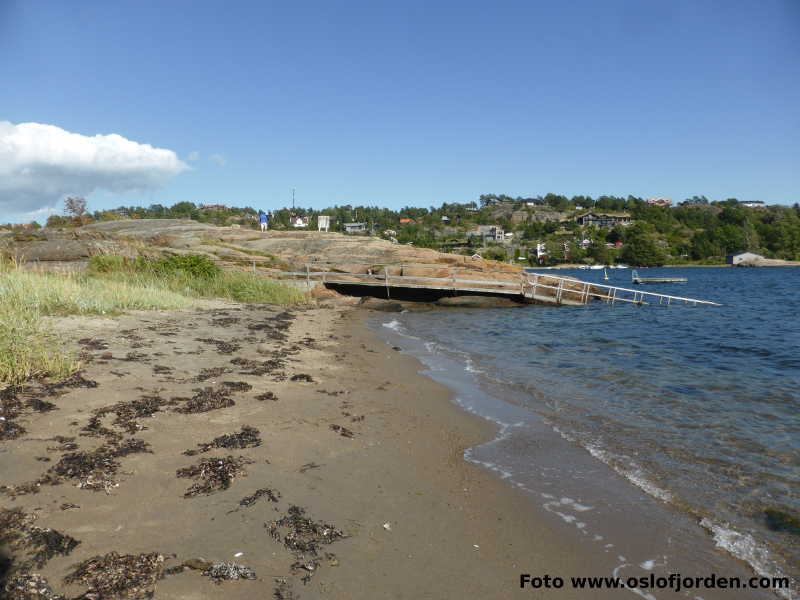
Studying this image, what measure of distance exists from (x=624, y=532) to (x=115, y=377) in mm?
5959

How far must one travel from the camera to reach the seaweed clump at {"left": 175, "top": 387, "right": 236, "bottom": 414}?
5.45 metres

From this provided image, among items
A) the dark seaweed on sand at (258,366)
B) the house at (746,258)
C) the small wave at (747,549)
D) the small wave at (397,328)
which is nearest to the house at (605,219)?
the house at (746,258)

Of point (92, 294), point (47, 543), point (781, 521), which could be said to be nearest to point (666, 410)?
point (781, 521)

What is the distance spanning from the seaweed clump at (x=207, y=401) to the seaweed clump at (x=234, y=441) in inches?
32.2

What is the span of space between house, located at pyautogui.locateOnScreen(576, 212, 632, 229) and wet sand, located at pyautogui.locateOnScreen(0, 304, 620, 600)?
178 meters

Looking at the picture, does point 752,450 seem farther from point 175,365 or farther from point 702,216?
point 702,216

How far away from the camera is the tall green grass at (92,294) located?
231 inches

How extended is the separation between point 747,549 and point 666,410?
386 centimetres

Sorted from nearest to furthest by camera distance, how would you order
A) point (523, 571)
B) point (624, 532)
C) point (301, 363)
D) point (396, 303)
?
point (523, 571) → point (624, 532) → point (301, 363) → point (396, 303)

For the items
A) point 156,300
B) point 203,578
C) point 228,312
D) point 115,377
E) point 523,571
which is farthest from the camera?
point 228,312

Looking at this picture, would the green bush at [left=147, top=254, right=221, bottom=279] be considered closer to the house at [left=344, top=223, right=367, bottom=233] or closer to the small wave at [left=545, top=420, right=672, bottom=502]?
the small wave at [left=545, top=420, right=672, bottom=502]

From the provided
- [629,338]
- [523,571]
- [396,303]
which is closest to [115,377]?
[523,571]

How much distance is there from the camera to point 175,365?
7.29 m

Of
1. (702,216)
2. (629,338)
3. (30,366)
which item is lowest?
(629,338)
